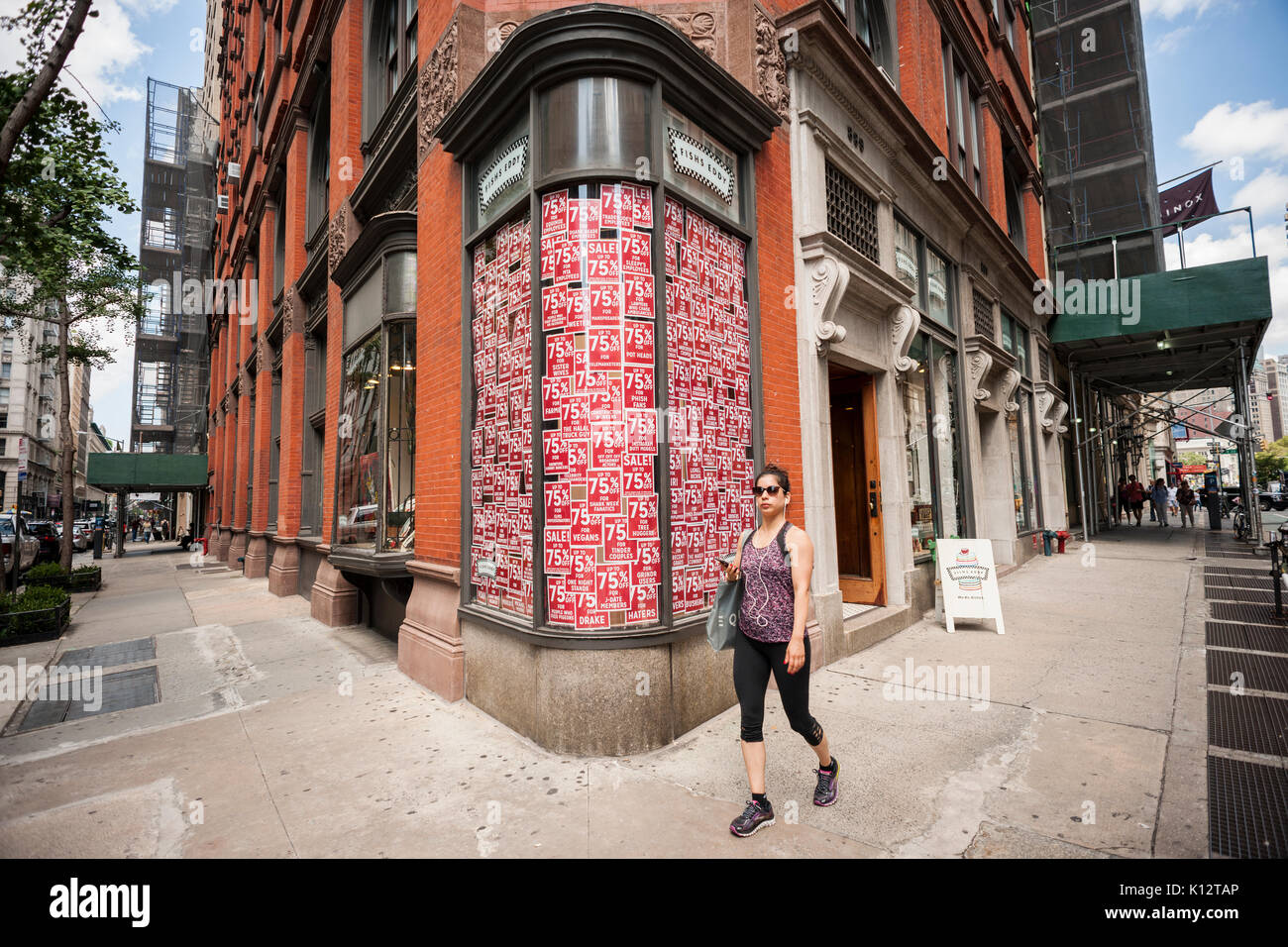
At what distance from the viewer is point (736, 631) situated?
11.0ft

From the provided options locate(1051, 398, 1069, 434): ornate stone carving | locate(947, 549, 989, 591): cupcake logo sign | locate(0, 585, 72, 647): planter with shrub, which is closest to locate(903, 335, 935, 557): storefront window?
locate(947, 549, 989, 591): cupcake logo sign

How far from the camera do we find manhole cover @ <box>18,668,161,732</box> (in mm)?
5367

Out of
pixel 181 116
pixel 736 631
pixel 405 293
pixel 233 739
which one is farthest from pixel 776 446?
pixel 181 116

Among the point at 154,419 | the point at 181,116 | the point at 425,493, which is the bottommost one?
the point at 425,493

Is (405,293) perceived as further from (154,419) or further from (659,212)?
(154,419)

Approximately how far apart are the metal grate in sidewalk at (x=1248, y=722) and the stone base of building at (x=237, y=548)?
21.8 m

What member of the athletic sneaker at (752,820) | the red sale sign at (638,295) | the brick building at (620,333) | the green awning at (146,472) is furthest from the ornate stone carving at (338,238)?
the green awning at (146,472)

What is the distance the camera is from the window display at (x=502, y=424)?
4789 mm

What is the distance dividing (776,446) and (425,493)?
12.8 ft

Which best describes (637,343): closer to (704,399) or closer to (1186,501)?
(704,399)

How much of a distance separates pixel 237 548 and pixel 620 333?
63.9 ft

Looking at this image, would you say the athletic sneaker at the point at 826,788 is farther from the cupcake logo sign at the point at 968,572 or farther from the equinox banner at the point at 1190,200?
the equinox banner at the point at 1190,200

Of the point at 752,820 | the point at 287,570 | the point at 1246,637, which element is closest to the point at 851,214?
the point at 1246,637

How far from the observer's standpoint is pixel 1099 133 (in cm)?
2291
